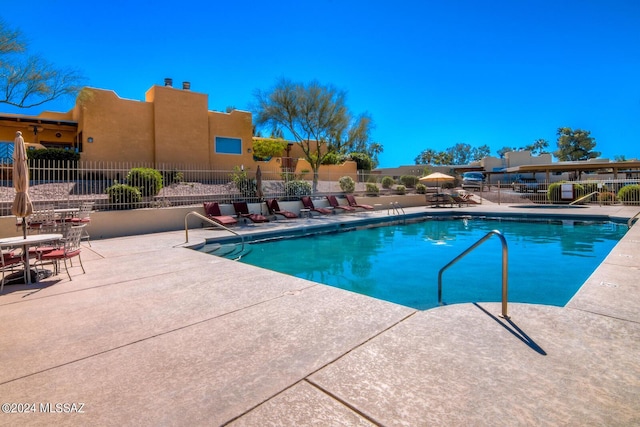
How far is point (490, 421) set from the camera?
190 cm

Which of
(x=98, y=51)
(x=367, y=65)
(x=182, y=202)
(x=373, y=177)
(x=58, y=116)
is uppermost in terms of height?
(x=367, y=65)

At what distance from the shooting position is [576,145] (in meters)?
47.5

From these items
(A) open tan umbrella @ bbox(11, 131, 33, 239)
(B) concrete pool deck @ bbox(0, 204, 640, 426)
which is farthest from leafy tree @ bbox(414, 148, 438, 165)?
(A) open tan umbrella @ bbox(11, 131, 33, 239)

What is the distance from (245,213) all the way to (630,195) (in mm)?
20483

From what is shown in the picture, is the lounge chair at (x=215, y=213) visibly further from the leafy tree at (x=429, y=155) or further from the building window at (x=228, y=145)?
the leafy tree at (x=429, y=155)

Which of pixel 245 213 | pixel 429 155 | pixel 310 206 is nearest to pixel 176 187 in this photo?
pixel 245 213

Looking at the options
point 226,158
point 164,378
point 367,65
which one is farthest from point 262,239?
point 367,65

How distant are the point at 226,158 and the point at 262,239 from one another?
11810mm

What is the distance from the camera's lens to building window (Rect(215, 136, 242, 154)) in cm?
2064

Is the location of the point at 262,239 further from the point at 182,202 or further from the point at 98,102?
the point at 98,102

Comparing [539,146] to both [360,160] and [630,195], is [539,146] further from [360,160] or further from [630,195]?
[630,195]

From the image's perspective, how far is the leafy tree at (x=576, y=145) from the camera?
154 feet

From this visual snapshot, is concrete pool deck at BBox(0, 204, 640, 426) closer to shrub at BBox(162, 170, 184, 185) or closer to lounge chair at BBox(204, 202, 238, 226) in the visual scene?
lounge chair at BBox(204, 202, 238, 226)

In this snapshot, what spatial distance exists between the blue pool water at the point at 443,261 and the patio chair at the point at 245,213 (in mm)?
2293
